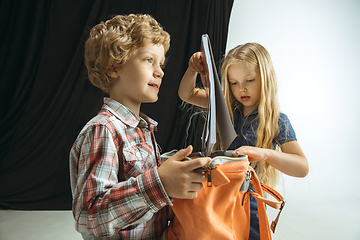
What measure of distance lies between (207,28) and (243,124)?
60.1 inches

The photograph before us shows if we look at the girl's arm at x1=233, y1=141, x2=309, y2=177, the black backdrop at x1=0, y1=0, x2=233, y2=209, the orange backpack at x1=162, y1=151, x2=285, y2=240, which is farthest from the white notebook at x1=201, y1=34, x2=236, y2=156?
the black backdrop at x1=0, y1=0, x2=233, y2=209

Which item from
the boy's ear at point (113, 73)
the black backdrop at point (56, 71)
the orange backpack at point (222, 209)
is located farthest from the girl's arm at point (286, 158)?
the black backdrop at point (56, 71)

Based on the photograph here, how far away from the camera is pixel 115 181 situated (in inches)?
21.5

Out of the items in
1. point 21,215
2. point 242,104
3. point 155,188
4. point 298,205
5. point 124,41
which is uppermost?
point 124,41

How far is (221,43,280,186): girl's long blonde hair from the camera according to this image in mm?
859

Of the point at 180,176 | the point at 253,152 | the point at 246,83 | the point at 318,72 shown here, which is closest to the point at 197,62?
the point at 246,83

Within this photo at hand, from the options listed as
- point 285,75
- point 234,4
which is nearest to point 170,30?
point 234,4

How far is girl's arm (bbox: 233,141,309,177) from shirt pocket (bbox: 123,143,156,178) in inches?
10.1

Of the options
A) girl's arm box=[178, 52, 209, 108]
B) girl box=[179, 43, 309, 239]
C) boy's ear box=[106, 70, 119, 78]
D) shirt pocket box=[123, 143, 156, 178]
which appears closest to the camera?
shirt pocket box=[123, 143, 156, 178]

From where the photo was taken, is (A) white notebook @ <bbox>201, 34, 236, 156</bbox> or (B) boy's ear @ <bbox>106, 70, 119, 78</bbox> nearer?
(A) white notebook @ <bbox>201, 34, 236, 156</bbox>

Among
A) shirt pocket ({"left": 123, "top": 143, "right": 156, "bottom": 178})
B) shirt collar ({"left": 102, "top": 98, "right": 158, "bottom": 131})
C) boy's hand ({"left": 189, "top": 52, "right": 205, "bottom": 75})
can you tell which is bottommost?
shirt pocket ({"left": 123, "top": 143, "right": 156, "bottom": 178})

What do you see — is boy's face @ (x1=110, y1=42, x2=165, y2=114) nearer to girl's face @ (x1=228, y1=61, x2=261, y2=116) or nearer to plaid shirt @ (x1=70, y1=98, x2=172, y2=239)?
plaid shirt @ (x1=70, y1=98, x2=172, y2=239)

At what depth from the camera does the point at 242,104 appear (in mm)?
1001

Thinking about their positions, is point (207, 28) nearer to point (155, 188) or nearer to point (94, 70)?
point (94, 70)
